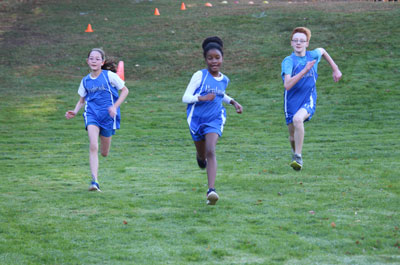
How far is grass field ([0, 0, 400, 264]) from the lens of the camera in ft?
21.4

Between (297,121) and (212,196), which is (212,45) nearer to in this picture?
(212,196)

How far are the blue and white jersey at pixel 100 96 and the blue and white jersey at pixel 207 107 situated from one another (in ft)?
5.34

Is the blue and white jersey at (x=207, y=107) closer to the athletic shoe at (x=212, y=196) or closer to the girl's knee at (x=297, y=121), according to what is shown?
the athletic shoe at (x=212, y=196)

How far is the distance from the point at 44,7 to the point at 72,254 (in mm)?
31590

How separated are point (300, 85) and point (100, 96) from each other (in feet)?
9.69

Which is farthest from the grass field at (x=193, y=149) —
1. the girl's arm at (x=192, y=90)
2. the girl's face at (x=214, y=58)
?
the girl's face at (x=214, y=58)

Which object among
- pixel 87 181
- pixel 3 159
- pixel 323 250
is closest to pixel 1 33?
pixel 3 159

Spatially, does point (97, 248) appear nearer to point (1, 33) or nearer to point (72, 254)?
point (72, 254)

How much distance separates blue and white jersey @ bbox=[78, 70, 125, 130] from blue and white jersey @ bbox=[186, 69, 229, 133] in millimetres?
1627

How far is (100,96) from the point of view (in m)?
9.42

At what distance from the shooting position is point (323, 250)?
620 cm

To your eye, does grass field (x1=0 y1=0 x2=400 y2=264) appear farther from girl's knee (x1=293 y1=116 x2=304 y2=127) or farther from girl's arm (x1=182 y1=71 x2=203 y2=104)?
girl's arm (x1=182 y1=71 x2=203 y2=104)

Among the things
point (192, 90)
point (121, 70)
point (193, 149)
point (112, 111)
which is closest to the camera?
point (192, 90)

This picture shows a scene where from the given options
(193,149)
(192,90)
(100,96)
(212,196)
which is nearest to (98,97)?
(100,96)
